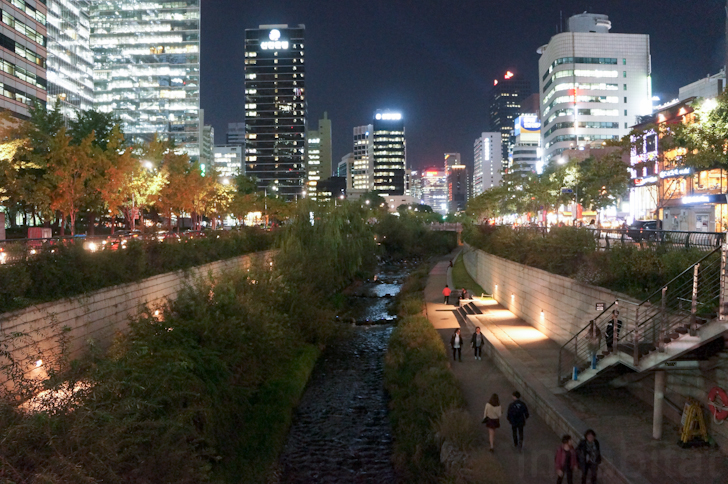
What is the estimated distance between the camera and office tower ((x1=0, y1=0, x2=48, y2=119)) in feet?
189

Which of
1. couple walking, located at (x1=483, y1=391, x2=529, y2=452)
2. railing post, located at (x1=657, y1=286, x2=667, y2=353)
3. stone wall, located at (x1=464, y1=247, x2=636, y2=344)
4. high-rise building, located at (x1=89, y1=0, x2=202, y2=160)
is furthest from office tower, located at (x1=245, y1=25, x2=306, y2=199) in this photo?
railing post, located at (x1=657, y1=286, x2=667, y2=353)

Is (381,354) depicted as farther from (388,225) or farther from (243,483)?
(388,225)

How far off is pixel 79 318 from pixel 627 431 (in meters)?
14.9

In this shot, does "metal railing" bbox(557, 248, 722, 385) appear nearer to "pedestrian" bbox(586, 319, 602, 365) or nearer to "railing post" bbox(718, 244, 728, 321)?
"pedestrian" bbox(586, 319, 602, 365)

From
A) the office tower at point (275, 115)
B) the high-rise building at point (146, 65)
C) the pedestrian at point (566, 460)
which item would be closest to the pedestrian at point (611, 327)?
the pedestrian at point (566, 460)

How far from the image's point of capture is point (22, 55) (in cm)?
6103

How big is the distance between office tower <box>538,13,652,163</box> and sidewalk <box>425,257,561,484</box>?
273 ft

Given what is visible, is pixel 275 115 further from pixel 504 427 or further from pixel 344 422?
pixel 504 427

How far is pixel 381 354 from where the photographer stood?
85.9ft

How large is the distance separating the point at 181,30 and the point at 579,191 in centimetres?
13655

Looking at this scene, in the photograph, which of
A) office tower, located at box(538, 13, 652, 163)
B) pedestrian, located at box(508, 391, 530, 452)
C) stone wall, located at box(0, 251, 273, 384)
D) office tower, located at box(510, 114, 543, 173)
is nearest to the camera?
pedestrian, located at box(508, 391, 530, 452)

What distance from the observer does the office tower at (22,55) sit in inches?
2266

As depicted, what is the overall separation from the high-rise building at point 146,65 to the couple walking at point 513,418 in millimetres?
145636

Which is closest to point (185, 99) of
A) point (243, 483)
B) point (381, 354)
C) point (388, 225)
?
point (388, 225)
